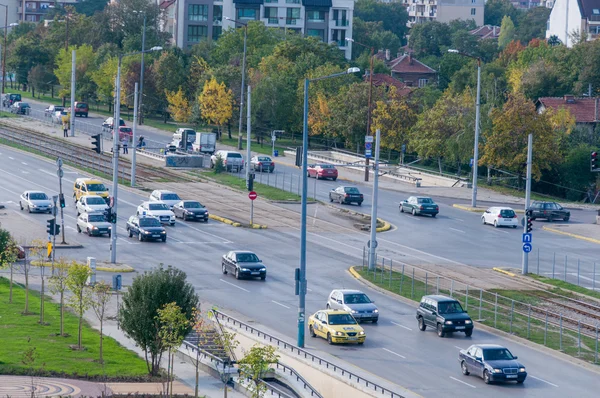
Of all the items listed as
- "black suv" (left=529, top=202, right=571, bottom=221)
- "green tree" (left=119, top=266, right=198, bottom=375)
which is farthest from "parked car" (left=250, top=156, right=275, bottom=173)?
"green tree" (left=119, top=266, right=198, bottom=375)

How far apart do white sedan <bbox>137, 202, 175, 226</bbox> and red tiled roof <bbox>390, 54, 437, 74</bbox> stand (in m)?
91.3

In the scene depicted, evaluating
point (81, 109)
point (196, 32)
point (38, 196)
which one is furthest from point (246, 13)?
point (38, 196)

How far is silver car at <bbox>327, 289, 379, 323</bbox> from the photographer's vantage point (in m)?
43.5

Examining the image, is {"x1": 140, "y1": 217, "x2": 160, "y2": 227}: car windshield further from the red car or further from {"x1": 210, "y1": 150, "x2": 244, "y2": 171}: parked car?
the red car

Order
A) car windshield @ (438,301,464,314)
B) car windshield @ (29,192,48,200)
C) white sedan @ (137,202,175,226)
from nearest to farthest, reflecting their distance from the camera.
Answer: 1. car windshield @ (438,301,464,314)
2. white sedan @ (137,202,175,226)
3. car windshield @ (29,192,48,200)

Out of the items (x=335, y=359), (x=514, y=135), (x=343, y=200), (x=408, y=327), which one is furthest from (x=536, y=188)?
(x=335, y=359)

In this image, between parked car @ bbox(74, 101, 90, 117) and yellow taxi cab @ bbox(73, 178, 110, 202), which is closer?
yellow taxi cab @ bbox(73, 178, 110, 202)

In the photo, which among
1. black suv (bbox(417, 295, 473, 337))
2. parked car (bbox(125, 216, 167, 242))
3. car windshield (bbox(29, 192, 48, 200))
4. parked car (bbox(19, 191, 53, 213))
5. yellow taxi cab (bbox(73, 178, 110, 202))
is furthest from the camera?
yellow taxi cab (bbox(73, 178, 110, 202))

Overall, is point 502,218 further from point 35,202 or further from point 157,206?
point 35,202

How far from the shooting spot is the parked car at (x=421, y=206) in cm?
7150

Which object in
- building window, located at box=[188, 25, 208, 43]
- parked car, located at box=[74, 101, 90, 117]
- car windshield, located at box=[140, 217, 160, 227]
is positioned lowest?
car windshield, located at box=[140, 217, 160, 227]

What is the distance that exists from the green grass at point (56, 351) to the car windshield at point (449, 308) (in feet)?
36.9

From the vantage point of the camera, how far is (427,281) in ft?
168

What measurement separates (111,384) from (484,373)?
11361mm
